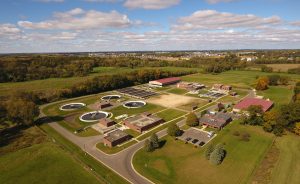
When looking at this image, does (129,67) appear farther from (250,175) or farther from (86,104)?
(250,175)

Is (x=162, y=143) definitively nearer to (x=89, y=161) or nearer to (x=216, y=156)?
(x=216, y=156)

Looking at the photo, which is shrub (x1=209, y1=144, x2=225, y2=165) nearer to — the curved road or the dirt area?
the curved road

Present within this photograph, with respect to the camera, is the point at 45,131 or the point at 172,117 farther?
the point at 172,117

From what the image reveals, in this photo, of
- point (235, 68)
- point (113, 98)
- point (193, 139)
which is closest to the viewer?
point (193, 139)

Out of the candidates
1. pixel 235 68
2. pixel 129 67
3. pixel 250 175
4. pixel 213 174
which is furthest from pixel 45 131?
pixel 235 68

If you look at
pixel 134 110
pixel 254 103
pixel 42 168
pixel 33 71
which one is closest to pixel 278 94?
pixel 254 103

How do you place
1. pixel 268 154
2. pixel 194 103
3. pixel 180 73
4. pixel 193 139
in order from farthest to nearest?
pixel 180 73
pixel 194 103
pixel 193 139
pixel 268 154

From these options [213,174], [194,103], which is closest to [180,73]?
[194,103]
